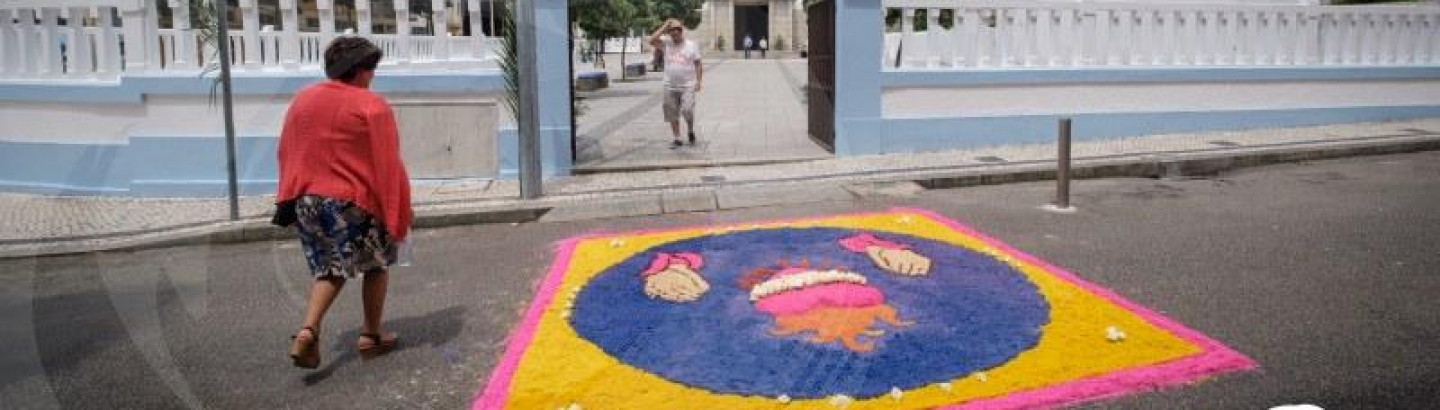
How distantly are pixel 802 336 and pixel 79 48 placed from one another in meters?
8.33

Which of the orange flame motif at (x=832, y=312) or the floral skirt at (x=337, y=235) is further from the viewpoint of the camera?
the orange flame motif at (x=832, y=312)

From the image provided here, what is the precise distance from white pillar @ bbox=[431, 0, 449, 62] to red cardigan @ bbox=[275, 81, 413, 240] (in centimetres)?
547

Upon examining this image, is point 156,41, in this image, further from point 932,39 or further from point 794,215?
point 932,39

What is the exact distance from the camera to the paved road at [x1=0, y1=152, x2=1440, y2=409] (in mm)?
4074

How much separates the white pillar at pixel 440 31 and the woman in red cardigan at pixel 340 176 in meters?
5.37

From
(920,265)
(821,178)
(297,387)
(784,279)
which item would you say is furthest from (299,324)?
(821,178)

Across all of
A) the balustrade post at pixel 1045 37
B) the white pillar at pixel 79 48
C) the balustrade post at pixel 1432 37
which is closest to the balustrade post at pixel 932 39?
the balustrade post at pixel 1045 37

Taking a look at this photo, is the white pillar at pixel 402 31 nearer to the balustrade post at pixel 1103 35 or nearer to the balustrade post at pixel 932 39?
the balustrade post at pixel 932 39

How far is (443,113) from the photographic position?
365 inches

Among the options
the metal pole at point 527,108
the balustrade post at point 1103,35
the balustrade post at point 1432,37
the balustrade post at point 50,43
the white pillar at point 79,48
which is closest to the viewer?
the metal pole at point 527,108

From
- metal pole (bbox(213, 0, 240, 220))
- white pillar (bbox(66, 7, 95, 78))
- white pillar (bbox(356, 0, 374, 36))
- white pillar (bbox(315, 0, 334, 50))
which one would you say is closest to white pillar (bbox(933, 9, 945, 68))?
white pillar (bbox(356, 0, 374, 36))

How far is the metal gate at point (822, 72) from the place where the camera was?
1082cm

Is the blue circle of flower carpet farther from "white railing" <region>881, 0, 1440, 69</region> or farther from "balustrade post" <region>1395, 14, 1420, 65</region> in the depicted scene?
"balustrade post" <region>1395, 14, 1420, 65</region>

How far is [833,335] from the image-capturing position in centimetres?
455
